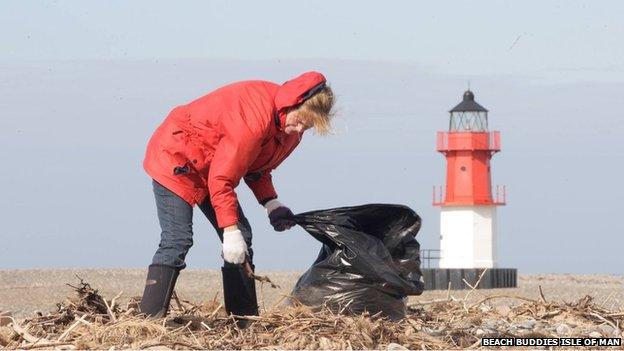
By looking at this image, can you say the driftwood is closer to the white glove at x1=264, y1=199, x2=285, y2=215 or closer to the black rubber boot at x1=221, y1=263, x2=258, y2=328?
the black rubber boot at x1=221, y1=263, x2=258, y2=328

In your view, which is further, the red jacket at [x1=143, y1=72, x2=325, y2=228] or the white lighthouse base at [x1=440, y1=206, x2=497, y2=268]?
the white lighthouse base at [x1=440, y1=206, x2=497, y2=268]

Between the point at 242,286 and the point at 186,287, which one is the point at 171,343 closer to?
the point at 242,286

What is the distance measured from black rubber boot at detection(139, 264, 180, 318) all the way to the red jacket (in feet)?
1.22

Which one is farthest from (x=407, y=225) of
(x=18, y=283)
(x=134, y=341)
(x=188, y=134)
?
(x=18, y=283)

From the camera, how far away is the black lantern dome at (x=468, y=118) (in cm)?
2753

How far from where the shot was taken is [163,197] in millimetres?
6078

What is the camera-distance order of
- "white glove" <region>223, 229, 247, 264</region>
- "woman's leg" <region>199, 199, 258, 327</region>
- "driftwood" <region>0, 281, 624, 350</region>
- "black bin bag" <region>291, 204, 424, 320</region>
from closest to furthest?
"driftwood" <region>0, 281, 624, 350</region>
"white glove" <region>223, 229, 247, 264</region>
"woman's leg" <region>199, 199, 258, 327</region>
"black bin bag" <region>291, 204, 424, 320</region>

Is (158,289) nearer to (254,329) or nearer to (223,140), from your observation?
(254,329)

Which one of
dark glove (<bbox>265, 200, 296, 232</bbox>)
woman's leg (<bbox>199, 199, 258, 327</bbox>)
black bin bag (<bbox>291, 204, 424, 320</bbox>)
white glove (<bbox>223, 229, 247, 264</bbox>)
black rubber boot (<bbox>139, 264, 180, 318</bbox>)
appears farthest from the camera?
dark glove (<bbox>265, 200, 296, 232</bbox>)

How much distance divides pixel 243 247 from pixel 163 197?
0.50 metres

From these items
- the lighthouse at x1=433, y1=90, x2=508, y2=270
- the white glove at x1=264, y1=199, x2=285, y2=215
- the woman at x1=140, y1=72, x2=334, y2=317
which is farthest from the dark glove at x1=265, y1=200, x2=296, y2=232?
the lighthouse at x1=433, y1=90, x2=508, y2=270

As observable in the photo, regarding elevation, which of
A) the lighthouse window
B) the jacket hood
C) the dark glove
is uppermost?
the lighthouse window

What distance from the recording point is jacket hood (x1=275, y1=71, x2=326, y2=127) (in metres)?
5.89

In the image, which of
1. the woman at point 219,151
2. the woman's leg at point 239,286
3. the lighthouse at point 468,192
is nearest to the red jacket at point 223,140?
the woman at point 219,151
